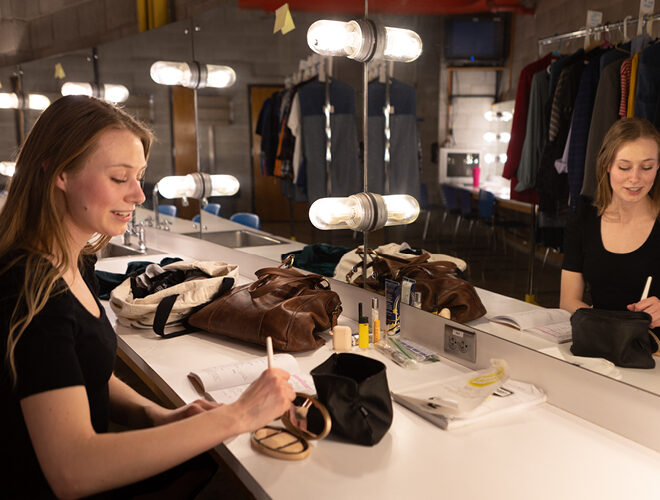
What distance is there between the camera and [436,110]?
1736 mm

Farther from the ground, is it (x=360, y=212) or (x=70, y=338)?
(x=360, y=212)

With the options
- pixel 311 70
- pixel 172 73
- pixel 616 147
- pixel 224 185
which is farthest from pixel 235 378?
pixel 172 73

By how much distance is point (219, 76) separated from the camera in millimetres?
3316

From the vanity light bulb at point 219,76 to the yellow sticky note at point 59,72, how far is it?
98.5 inches

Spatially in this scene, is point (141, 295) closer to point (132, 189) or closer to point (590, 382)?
point (132, 189)

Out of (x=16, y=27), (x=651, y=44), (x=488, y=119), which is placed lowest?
(x=488, y=119)

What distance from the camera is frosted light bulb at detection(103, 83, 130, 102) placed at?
14.5ft

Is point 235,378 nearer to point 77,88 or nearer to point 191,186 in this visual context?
point 191,186

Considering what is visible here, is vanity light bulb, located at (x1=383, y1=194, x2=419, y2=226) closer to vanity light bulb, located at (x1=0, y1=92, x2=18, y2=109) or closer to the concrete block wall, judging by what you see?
the concrete block wall

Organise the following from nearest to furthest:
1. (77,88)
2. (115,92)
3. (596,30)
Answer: (596,30) < (115,92) < (77,88)

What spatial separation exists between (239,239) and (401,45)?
1.50 meters

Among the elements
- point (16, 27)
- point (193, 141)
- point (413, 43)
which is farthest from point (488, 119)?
point (16, 27)

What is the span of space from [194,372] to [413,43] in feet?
4.13

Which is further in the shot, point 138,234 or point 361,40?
point 138,234
